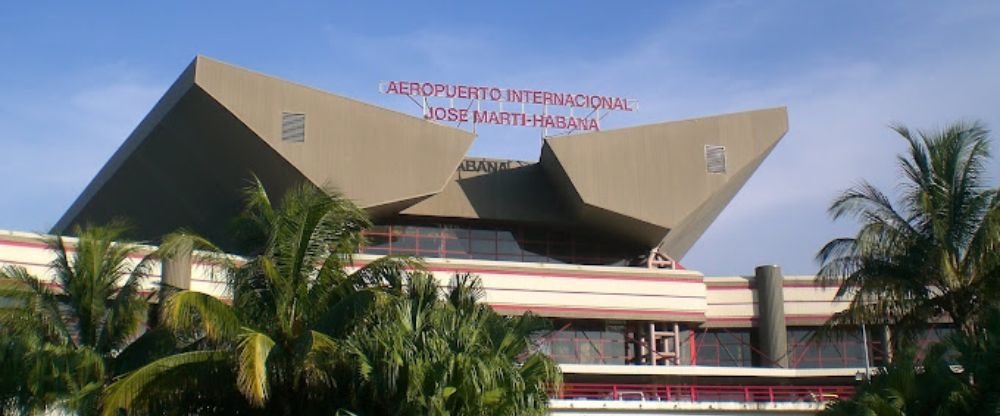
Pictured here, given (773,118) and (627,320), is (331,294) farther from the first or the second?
(773,118)

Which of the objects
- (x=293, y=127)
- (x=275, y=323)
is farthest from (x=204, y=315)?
(x=293, y=127)

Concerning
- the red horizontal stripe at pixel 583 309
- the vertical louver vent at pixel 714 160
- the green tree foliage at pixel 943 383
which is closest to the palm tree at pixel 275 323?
the green tree foliage at pixel 943 383

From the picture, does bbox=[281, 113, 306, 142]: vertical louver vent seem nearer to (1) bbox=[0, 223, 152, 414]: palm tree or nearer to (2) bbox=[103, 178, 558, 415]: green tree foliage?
(1) bbox=[0, 223, 152, 414]: palm tree

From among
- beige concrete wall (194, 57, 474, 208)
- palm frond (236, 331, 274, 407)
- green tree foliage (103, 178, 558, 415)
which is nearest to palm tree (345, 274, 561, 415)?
green tree foliage (103, 178, 558, 415)

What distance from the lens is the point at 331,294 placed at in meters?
27.3

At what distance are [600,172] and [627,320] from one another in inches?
242

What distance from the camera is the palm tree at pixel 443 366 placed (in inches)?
950

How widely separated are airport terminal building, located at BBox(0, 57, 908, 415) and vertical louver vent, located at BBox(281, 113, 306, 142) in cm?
5

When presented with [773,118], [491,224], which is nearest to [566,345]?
[491,224]

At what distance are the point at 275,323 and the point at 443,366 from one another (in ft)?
13.8

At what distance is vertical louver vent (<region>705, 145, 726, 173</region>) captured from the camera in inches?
2141

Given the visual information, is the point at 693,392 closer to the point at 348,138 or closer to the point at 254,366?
the point at 348,138

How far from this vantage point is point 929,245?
31.5 m

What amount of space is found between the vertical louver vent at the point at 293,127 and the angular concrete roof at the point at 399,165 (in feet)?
0.52
